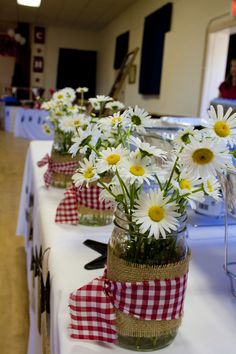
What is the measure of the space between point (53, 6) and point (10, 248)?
21.1 feet

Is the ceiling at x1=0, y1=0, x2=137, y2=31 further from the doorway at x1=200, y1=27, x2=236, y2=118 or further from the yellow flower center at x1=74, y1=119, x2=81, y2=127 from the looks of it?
the yellow flower center at x1=74, y1=119, x2=81, y2=127

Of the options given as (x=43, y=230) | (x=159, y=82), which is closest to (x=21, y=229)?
(x=43, y=230)

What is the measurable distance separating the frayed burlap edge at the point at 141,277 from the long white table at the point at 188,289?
0.11 ft

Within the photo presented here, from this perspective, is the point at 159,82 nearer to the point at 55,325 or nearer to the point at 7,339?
the point at 7,339

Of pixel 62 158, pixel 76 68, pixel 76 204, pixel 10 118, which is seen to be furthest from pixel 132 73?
pixel 76 204

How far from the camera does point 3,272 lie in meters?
2.17

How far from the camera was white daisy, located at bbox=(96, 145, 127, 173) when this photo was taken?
1.80 feet

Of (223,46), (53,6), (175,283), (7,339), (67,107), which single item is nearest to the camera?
(175,283)

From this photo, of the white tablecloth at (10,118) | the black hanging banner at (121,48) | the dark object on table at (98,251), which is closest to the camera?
the dark object on table at (98,251)

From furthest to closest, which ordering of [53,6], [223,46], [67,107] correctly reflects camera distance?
1. [53,6]
2. [223,46]
3. [67,107]

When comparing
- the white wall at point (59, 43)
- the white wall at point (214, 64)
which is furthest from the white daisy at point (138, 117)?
the white wall at point (59, 43)

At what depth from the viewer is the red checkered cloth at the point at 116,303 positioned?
543mm

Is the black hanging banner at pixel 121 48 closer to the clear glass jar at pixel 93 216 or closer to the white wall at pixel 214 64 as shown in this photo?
the white wall at pixel 214 64

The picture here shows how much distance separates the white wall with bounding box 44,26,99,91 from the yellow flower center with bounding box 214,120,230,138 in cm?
996
